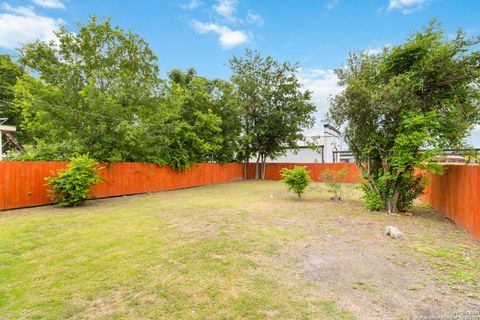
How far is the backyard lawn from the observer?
2.26 meters

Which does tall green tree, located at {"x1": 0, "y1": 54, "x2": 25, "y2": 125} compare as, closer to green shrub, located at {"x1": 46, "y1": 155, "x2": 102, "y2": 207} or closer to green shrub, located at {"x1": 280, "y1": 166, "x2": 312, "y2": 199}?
green shrub, located at {"x1": 46, "y1": 155, "x2": 102, "y2": 207}

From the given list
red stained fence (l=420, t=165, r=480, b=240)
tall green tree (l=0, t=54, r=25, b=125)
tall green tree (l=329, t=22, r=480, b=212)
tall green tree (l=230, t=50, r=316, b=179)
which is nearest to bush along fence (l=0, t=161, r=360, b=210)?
tall green tree (l=329, t=22, r=480, b=212)

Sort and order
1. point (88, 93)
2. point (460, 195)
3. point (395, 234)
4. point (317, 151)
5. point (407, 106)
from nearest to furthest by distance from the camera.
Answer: point (395, 234) → point (460, 195) → point (407, 106) → point (88, 93) → point (317, 151)

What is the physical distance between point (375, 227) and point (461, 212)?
1882mm

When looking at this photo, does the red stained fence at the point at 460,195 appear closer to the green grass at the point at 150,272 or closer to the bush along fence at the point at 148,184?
the bush along fence at the point at 148,184

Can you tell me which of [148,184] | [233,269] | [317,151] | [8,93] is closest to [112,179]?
[148,184]

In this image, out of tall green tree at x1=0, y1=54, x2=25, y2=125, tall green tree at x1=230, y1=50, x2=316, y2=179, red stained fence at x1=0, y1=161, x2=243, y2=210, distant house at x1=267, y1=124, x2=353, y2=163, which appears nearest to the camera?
red stained fence at x1=0, y1=161, x2=243, y2=210

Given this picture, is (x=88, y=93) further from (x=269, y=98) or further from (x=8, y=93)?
(x=269, y=98)

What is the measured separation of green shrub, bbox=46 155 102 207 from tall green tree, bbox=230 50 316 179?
12.6 metres

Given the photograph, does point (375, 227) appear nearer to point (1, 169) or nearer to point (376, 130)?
point (376, 130)

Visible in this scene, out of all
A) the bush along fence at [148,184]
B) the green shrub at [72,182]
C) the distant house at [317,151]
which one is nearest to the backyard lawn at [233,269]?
the bush along fence at [148,184]

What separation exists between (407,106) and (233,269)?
5890 millimetres

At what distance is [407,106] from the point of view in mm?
6086

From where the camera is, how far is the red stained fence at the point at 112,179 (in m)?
7.31
